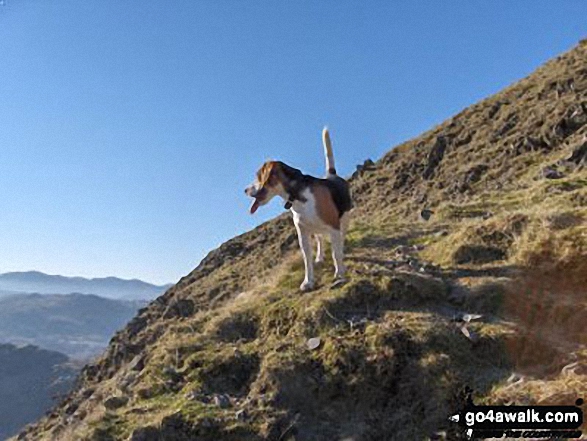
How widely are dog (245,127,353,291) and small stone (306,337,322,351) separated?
1544 mm

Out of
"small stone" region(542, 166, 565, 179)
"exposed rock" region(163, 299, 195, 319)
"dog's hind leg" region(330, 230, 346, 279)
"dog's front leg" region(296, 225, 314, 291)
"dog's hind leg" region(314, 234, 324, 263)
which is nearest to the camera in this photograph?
"dog's hind leg" region(330, 230, 346, 279)

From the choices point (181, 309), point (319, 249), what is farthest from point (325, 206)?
point (181, 309)

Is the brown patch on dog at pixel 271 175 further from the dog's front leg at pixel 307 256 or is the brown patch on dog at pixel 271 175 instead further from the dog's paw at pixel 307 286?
the dog's paw at pixel 307 286

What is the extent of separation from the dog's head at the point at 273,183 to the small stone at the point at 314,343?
259cm

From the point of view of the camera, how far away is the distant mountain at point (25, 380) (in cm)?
13584

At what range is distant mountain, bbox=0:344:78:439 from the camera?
136 m

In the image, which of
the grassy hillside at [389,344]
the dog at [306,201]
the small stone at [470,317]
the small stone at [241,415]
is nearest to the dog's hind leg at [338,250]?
the dog at [306,201]

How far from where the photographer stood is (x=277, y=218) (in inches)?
1081

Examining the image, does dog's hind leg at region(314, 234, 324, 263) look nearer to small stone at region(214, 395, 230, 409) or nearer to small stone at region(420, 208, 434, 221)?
small stone at region(420, 208, 434, 221)

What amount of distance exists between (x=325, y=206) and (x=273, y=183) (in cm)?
91

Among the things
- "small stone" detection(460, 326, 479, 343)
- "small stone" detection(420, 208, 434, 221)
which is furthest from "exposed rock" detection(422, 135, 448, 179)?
"small stone" detection(460, 326, 479, 343)

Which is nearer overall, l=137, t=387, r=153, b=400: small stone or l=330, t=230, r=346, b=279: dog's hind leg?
l=137, t=387, r=153, b=400: small stone

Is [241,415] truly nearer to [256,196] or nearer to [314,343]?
[314,343]

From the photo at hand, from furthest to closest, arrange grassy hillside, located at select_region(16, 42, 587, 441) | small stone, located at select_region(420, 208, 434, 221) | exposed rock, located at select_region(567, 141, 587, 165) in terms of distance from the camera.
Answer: exposed rock, located at select_region(567, 141, 587, 165), small stone, located at select_region(420, 208, 434, 221), grassy hillside, located at select_region(16, 42, 587, 441)
